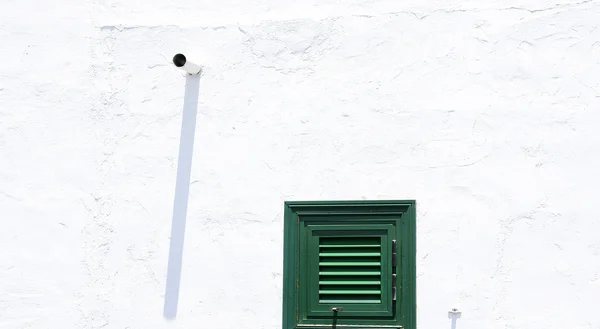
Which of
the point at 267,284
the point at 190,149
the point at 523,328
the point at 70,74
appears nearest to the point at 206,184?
the point at 190,149

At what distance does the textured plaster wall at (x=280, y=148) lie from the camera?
15.2 ft

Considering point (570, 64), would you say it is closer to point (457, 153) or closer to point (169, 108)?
point (457, 153)

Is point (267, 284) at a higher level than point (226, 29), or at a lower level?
lower

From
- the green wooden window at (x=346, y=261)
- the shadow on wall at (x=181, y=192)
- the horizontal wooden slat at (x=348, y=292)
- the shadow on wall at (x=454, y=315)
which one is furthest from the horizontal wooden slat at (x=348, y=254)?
the shadow on wall at (x=181, y=192)

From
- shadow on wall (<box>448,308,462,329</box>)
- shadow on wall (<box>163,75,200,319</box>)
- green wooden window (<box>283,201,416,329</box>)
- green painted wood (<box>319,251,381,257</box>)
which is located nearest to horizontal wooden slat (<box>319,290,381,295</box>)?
green wooden window (<box>283,201,416,329</box>)

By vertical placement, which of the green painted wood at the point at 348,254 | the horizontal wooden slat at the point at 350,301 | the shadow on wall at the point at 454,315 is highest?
the green painted wood at the point at 348,254

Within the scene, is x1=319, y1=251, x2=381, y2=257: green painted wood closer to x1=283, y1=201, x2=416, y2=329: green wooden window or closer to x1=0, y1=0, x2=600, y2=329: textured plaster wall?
x1=283, y1=201, x2=416, y2=329: green wooden window

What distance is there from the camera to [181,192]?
4.96 metres

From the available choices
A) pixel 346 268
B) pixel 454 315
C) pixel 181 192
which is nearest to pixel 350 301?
pixel 346 268

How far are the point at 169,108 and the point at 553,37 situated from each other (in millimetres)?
2141

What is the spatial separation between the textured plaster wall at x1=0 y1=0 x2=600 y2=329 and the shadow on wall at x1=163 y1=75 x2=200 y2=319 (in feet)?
0.13

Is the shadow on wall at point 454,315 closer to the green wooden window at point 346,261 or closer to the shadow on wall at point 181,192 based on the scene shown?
the green wooden window at point 346,261

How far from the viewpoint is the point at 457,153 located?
15.5ft

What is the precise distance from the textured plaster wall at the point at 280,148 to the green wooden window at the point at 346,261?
8cm
